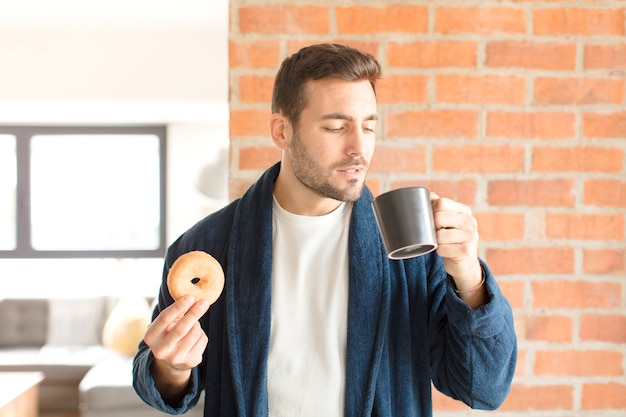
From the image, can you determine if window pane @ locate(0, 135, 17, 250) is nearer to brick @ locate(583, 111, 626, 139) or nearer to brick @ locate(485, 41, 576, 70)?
brick @ locate(485, 41, 576, 70)

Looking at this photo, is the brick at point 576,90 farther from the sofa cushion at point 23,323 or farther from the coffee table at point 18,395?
the sofa cushion at point 23,323

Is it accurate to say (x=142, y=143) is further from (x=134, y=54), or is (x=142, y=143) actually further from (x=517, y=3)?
(x=517, y=3)

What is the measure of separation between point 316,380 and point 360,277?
24 cm

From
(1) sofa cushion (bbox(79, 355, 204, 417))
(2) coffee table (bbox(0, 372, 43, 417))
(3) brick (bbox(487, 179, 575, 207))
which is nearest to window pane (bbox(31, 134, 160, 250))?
(1) sofa cushion (bbox(79, 355, 204, 417))

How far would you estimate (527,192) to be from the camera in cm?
169

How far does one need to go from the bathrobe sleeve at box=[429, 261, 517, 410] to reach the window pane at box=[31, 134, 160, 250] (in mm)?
6027

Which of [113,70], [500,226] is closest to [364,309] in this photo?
[500,226]

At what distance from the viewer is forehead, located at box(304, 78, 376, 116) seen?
129 centimetres

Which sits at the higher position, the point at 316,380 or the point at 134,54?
the point at 134,54

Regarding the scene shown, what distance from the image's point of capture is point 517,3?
167 cm

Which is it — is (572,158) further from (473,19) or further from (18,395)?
(18,395)

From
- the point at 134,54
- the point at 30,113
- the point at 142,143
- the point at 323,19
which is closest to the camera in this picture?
the point at 323,19

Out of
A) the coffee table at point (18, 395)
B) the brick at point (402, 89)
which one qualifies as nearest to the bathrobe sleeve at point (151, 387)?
the brick at point (402, 89)

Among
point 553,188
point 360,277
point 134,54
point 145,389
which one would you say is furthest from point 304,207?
point 134,54
